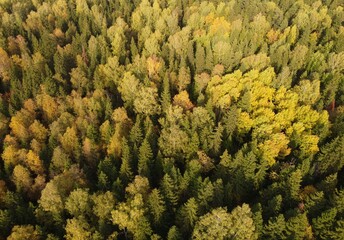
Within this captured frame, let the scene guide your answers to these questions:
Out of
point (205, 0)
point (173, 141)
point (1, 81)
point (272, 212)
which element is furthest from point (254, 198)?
point (205, 0)

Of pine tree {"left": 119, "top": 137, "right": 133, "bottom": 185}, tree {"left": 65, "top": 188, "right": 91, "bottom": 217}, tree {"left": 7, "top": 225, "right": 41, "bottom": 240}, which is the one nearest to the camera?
tree {"left": 7, "top": 225, "right": 41, "bottom": 240}

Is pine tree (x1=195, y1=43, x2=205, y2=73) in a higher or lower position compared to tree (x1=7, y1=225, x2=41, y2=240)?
higher

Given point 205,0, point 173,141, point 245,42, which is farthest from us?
point 205,0

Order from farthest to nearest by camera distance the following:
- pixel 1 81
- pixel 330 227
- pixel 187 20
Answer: pixel 187 20 < pixel 1 81 < pixel 330 227

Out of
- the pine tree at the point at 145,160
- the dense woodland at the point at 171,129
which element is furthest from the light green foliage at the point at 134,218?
the pine tree at the point at 145,160

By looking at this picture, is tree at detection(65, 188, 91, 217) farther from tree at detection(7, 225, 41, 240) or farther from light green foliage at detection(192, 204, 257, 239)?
light green foliage at detection(192, 204, 257, 239)

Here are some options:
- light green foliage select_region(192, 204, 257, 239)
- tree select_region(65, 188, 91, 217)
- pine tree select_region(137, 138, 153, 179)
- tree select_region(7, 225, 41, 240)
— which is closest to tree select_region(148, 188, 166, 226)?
light green foliage select_region(192, 204, 257, 239)

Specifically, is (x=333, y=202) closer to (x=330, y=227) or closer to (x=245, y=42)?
(x=330, y=227)

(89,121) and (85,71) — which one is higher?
(85,71)

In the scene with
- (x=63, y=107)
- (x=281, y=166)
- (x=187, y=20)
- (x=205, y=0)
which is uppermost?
(x=205, y=0)
